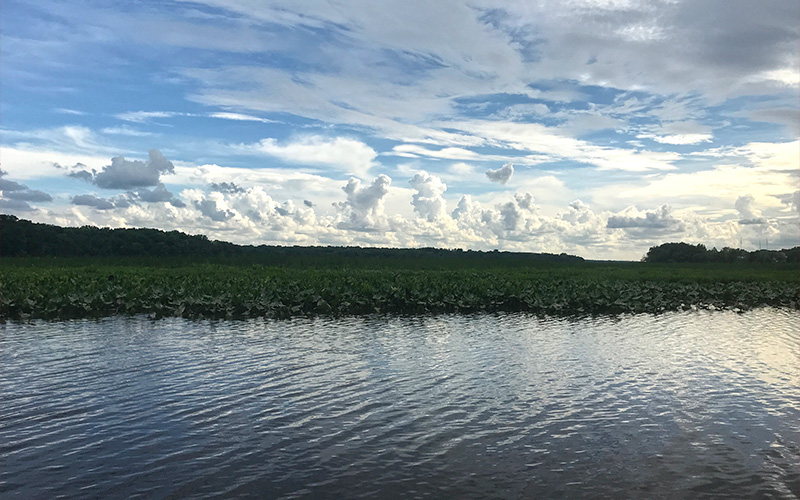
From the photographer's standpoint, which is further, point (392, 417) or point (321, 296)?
point (321, 296)

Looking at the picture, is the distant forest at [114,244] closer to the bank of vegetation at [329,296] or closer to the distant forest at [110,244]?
the distant forest at [110,244]

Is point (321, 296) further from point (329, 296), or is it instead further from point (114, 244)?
point (114, 244)

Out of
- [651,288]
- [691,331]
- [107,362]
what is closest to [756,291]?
[651,288]

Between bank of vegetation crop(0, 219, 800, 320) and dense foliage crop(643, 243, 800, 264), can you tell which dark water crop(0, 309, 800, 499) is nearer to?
bank of vegetation crop(0, 219, 800, 320)

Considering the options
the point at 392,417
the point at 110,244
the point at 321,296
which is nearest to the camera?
the point at 392,417

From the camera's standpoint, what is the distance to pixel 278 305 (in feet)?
92.2

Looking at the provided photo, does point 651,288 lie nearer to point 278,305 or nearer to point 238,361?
point 278,305

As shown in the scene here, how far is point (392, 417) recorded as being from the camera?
11.3 m

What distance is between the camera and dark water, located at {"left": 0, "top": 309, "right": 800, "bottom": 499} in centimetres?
838

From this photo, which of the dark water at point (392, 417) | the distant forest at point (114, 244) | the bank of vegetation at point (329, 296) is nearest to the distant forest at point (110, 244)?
the distant forest at point (114, 244)

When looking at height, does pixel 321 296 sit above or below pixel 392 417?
above

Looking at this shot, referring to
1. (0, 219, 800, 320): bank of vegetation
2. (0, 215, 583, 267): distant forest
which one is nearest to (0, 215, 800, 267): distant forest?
(0, 215, 583, 267): distant forest

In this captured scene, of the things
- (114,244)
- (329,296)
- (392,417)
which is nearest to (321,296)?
(329,296)

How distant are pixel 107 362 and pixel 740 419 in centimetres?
1490
